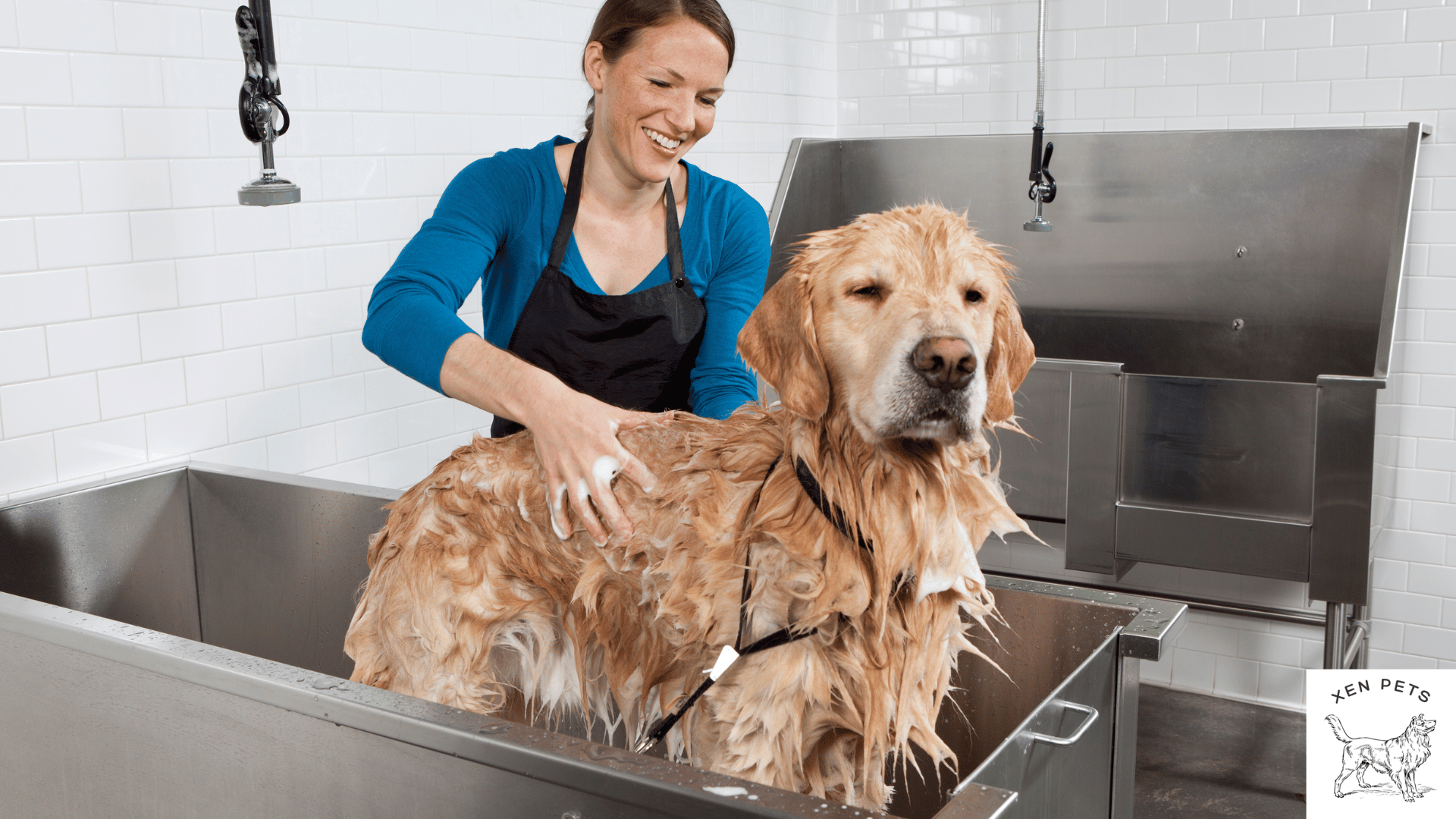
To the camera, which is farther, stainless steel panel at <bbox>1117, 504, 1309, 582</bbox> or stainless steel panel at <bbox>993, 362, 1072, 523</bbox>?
stainless steel panel at <bbox>993, 362, 1072, 523</bbox>

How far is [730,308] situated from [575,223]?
318 mm

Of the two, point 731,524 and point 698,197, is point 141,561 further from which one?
point 731,524

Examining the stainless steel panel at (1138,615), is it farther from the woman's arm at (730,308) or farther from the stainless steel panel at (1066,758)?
the woman's arm at (730,308)

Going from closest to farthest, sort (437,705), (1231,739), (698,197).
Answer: (437,705) → (698,197) → (1231,739)

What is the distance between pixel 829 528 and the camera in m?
1.25

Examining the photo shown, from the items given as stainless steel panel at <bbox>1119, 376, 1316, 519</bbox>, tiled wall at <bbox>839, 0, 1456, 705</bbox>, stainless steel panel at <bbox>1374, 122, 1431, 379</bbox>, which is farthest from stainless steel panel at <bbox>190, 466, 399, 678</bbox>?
stainless steel panel at <bbox>1374, 122, 1431, 379</bbox>

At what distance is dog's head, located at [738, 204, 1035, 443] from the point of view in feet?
3.79

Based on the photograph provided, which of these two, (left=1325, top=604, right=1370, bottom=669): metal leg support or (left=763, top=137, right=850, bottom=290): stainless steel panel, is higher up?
(left=763, top=137, right=850, bottom=290): stainless steel panel

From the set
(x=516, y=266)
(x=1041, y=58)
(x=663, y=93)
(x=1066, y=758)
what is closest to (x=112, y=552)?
(x=516, y=266)

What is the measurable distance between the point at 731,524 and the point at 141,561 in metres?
1.57

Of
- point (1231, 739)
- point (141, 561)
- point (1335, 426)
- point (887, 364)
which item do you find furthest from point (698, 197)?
point (1231, 739)

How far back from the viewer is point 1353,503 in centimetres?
294

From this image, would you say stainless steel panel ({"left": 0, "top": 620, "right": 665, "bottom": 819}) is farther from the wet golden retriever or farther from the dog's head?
the dog's head

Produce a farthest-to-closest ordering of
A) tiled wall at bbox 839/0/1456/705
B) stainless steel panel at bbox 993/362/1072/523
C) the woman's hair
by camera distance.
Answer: tiled wall at bbox 839/0/1456/705, stainless steel panel at bbox 993/362/1072/523, the woman's hair
